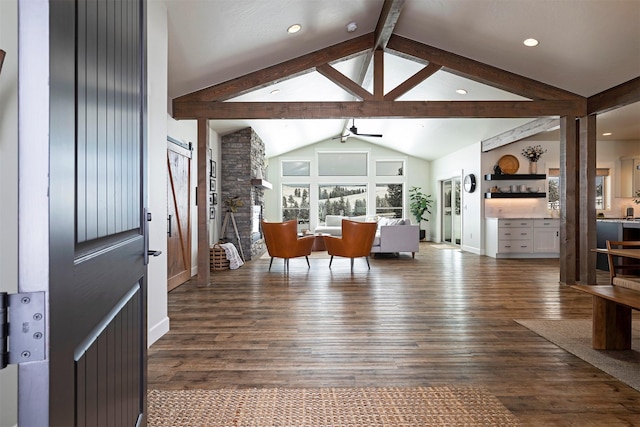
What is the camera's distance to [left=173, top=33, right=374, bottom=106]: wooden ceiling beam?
4.88m

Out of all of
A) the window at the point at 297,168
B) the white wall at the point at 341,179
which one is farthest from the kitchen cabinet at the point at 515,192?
the window at the point at 297,168

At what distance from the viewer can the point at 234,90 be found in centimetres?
490

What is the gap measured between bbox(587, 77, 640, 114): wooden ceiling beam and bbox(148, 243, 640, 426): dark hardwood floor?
7.62 ft

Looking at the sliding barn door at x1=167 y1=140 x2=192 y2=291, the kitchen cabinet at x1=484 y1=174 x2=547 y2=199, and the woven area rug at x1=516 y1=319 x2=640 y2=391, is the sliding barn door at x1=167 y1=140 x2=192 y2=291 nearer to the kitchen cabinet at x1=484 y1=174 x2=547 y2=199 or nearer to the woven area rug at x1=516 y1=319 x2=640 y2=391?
the woven area rug at x1=516 y1=319 x2=640 y2=391

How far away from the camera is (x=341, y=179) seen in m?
11.5

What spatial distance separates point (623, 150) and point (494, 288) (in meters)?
5.96

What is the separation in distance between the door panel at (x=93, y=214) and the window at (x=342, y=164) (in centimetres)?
1028

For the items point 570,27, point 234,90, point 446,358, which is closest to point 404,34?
point 570,27

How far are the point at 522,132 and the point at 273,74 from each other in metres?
4.75

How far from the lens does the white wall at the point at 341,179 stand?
37.1 ft

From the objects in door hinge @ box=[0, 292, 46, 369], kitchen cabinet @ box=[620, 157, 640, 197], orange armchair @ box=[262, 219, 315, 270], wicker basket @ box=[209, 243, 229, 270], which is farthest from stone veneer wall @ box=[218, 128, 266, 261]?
kitchen cabinet @ box=[620, 157, 640, 197]

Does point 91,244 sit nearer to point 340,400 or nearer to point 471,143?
point 340,400

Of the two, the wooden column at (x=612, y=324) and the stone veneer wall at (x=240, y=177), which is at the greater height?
the stone veneer wall at (x=240, y=177)

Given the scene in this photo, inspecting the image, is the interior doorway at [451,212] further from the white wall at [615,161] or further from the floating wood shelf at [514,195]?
the white wall at [615,161]
